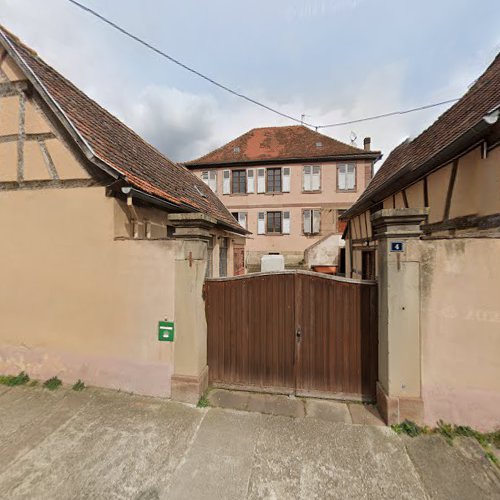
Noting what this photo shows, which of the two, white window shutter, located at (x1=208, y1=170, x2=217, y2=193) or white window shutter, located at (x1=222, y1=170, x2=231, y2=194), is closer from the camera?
white window shutter, located at (x1=222, y1=170, x2=231, y2=194)

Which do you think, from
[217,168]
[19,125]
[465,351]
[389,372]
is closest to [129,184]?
[19,125]

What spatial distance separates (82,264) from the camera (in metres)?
4.06

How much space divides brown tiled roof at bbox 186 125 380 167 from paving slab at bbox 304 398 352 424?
1785 cm

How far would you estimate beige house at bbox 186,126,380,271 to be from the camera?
18.6 m

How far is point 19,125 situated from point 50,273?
2.60m

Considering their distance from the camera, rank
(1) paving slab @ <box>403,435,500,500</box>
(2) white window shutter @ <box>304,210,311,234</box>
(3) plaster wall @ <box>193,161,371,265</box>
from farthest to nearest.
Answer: (2) white window shutter @ <box>304,210,311,234</box> → (3) plaster wall @ <box>193,161,371,265</box> → (1) paving slab @ <box>403,435,500,500</box>

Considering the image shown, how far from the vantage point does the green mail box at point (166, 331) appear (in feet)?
12.2

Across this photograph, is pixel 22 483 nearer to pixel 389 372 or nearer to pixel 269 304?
pixel 269 304

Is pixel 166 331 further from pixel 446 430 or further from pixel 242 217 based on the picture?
pixel 242 217

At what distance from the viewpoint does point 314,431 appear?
3078mm

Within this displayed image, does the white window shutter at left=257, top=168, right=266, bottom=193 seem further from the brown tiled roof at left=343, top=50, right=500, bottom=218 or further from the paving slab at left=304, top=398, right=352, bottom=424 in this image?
the paving slab at left=304, top=398, right=352, bottom=424

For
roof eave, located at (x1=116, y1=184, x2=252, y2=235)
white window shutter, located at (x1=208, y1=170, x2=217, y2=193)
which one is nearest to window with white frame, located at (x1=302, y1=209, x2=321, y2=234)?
white window shutter, located at (x1=208, y1=170, x2=217, y2=193)

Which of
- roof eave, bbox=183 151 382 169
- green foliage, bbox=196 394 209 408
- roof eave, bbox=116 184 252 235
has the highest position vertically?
roof eave, bbox=183 151 382 169

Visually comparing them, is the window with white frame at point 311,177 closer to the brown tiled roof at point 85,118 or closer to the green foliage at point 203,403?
the brown tiled roof at point 85,118
